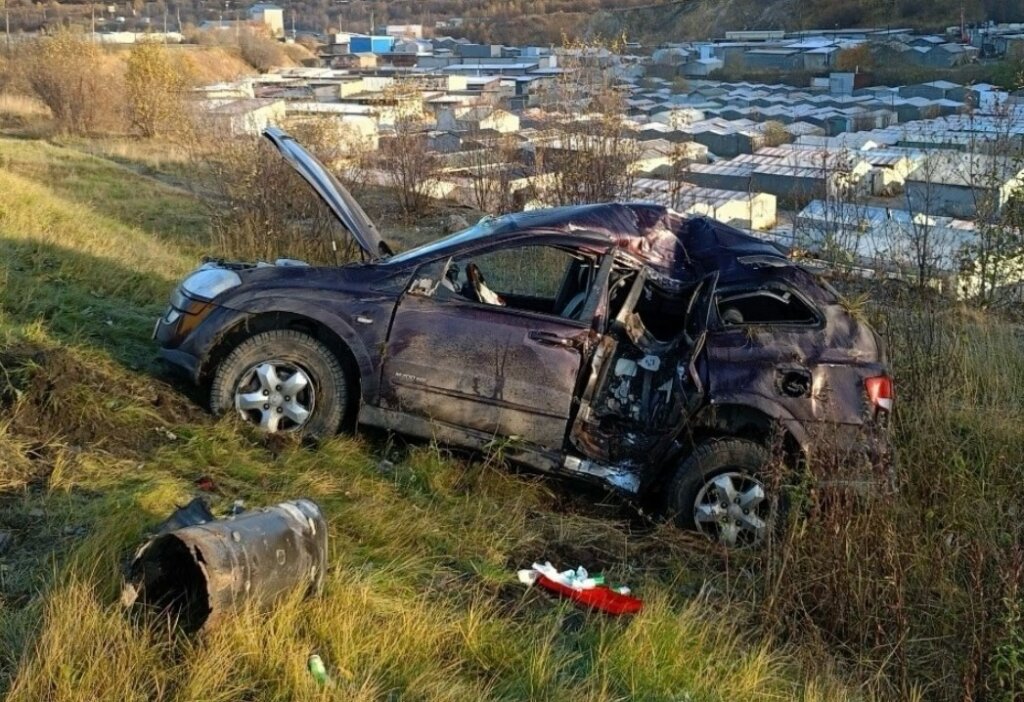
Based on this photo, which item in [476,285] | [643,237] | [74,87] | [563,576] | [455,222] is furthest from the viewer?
[74,87]

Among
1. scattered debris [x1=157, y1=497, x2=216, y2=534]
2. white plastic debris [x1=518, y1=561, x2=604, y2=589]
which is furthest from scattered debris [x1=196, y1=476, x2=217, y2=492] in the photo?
white plastic debris [x1=518, y1=561, x2=604, y2=589]

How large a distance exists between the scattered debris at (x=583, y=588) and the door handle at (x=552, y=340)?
4.01 ft

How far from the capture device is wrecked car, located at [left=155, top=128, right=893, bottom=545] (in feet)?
16.2

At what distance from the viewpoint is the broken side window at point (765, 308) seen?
5.15 meters

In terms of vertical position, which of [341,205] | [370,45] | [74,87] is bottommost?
[341,205]

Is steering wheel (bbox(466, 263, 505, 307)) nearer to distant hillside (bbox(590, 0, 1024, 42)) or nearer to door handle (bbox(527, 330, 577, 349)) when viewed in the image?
door handle (bbox(527, 330, 577, 349))

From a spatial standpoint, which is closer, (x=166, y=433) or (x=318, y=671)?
(x=318, y=671)

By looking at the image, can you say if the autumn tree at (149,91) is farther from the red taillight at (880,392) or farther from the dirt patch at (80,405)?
the red taillight at (880,392)

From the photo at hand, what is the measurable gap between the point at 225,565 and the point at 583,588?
5.33 feet

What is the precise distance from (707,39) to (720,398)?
88407 mm

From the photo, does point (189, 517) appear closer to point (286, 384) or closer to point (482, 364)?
point (286, 384)

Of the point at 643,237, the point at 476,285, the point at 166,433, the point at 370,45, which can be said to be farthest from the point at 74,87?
the point at 370,45

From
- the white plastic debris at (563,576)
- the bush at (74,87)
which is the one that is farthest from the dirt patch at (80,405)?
the bush at (74,87)

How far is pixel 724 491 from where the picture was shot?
4.91 meters
